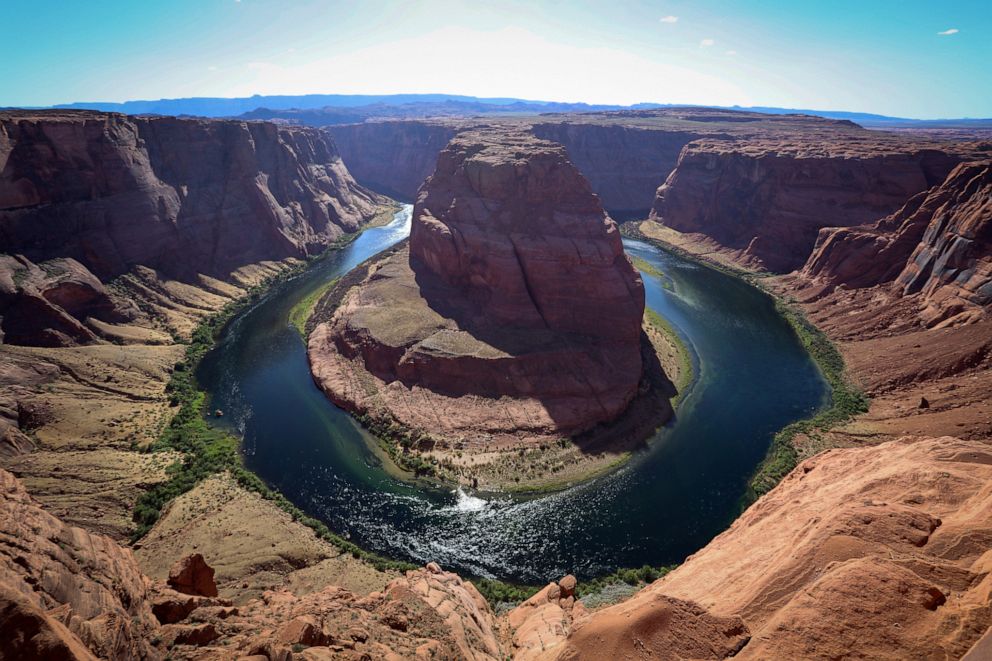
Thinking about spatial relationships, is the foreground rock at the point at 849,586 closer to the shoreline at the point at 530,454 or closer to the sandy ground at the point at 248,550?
the sandy ground at the point at 248,550

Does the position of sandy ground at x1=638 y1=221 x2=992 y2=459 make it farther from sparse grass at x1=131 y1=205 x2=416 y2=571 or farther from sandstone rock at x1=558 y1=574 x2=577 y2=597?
sparse grass at x1=131 y1=205 x2=416 y2=571

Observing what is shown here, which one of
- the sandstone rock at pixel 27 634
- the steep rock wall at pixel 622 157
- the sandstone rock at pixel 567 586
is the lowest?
the sandstone rock at pixel 567 586

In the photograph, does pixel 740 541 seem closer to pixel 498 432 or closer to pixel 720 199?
pixel 498 432

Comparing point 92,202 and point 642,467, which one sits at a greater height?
point 92,202

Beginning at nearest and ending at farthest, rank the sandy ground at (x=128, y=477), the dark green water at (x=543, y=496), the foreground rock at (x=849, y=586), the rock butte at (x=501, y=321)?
the foreground rock at (x=849, y=586) < the sandy ground at (x=128, y=477) < the dark green water at (x=543, y=496) < the rock butte at (x=501, y=321)

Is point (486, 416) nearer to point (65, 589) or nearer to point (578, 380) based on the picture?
point (578, 380)

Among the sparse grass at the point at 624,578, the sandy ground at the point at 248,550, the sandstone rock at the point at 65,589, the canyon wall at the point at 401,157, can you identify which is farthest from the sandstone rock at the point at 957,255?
the canyon wall at the point at 401,157

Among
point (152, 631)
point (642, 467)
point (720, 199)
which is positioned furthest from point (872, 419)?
point (720, 199)

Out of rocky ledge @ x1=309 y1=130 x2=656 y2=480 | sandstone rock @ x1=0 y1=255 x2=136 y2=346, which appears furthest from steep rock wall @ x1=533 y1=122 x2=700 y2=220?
sandstone rock @ x1=0 y1=255 x2=136 y2=346
